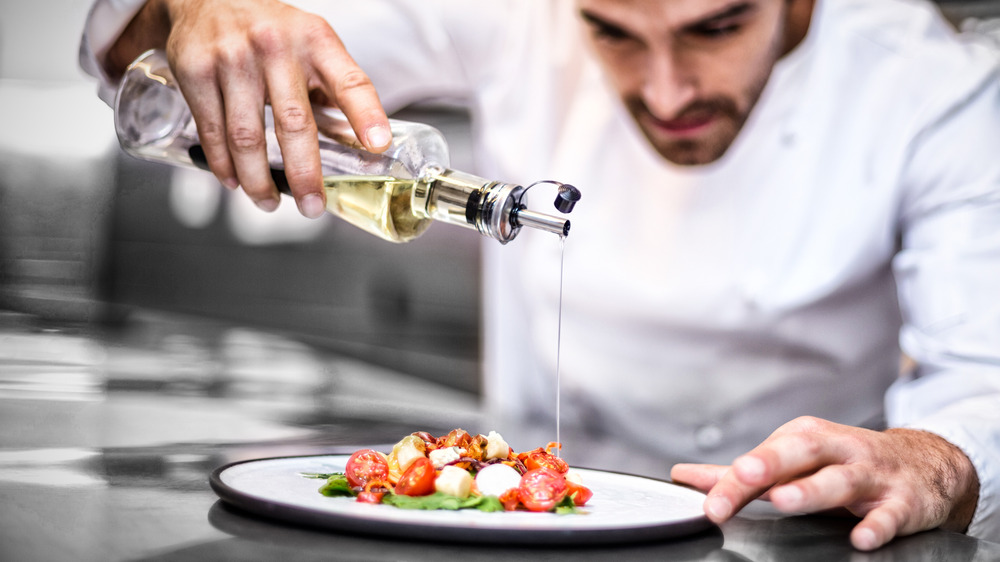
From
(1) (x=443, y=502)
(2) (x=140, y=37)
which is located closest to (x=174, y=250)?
(2) (x=140, y=37)

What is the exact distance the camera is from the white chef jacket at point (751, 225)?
1.49 meters

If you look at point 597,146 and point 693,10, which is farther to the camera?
point 597,146

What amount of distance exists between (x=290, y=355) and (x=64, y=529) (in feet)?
5.91

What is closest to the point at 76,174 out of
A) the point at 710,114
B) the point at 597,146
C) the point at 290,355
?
the point at 290,355

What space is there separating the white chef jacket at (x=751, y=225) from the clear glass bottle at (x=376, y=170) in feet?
0.94

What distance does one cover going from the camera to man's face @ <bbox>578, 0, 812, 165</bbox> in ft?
4.99

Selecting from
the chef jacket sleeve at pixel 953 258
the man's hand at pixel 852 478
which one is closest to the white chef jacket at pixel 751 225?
the chef jacket sleeve at pixel 953 258

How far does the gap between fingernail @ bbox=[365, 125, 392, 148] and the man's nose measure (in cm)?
81

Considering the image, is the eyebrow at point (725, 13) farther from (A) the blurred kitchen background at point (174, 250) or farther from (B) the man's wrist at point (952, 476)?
(A) the blurred kitchen background at point (174, 250)

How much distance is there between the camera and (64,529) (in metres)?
0.63

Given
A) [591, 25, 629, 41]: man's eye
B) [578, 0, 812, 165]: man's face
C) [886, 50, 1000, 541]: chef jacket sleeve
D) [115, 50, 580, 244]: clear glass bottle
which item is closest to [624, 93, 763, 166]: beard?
[578, 0, 812, 165]: man's face

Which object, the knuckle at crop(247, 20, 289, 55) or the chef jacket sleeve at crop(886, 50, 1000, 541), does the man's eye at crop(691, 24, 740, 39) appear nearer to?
the chef jacket sleeve at crop(886, 50, 1000, 541)

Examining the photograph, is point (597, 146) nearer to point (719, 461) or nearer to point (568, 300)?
point (568, 300)

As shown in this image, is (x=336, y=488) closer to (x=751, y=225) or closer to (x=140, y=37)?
(x=140, y=37)
